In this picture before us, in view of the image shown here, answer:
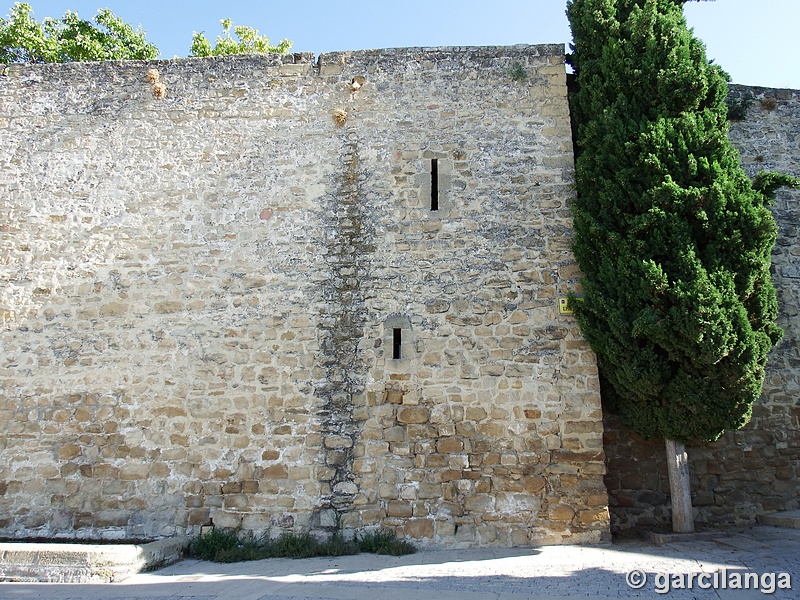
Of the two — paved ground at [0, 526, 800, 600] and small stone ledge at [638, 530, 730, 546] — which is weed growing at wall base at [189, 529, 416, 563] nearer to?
paved ground at [0, 526, 800, 600]

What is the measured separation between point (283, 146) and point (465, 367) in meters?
3.26

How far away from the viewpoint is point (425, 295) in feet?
19.9

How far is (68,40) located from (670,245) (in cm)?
1242

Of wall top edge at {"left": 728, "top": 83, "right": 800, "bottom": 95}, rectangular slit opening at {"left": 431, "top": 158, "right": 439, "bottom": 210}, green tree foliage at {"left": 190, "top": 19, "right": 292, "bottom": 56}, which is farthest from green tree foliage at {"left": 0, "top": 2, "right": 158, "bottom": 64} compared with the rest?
wall top edge at {"left": 728, "top": 83, "right": 800, "bottom": 95}

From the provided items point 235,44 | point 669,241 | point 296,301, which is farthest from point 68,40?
point 669,241

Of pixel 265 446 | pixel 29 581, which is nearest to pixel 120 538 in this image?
pixel 29 581

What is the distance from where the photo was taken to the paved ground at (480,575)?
13.4ft

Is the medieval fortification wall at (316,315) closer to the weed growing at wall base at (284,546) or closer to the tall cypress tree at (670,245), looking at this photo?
the weed growing at wall base at (284,546)

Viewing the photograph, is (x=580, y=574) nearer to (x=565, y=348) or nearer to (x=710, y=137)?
(x=565, y=348)

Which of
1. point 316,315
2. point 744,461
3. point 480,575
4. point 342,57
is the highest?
point 342,57

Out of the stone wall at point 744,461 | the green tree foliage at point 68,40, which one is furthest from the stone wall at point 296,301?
the green tree foliage at point 68,40

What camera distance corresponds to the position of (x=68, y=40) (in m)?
12.0

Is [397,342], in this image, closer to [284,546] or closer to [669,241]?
[284,546]

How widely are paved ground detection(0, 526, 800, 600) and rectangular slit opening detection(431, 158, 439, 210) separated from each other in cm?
354
